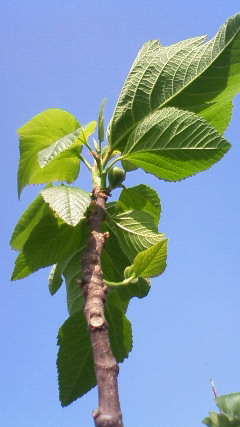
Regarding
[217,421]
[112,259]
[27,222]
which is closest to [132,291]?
[112,259]

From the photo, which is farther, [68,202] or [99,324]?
[68,202]

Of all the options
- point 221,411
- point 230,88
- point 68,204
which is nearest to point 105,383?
point 68,204

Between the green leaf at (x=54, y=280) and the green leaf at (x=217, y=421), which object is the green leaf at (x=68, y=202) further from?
the green leaf at (x=217, y=421)

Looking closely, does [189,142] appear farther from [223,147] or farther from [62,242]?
[62,242]

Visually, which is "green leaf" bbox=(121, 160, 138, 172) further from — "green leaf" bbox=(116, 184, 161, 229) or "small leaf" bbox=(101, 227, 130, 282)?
"small leaf" bbox=(101, 227, 130, 282)

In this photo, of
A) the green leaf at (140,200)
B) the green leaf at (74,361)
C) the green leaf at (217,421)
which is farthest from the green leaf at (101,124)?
the green leaf at (217,421)

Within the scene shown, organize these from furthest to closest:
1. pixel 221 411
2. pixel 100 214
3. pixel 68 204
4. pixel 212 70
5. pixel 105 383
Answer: pixel 221 411
pixel 212 70
pixel 100 214
pixel 68 204
pixel 105 383

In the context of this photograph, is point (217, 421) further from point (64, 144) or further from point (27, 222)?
point (64, 144)

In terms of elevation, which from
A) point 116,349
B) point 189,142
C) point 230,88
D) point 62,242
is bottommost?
point 116,349
